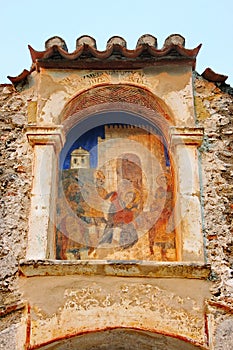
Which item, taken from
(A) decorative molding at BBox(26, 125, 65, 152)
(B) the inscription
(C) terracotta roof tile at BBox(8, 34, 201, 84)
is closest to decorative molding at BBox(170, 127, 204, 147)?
(B) the inscription

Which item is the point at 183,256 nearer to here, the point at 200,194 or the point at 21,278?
the point at 200,194

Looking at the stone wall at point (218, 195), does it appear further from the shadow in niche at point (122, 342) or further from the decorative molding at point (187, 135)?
the shadow in niche at point (122, 342)

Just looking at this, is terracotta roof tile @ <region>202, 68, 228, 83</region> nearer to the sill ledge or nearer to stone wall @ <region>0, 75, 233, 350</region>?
stone wall @ <region>0, 75, 233, 350</region>

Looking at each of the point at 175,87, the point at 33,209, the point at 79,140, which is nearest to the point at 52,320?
the point at 33,209

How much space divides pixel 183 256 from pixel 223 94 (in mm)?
2012

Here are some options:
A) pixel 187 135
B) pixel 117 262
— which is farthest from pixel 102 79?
pixel 117 262

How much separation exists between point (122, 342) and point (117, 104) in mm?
2582

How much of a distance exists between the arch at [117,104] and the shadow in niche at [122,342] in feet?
7.22

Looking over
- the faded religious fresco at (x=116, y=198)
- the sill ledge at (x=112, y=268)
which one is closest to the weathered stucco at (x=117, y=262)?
the sill ledge at (x=112, y=268)

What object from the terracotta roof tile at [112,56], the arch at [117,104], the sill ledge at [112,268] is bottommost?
the sill ledge at [112,268]

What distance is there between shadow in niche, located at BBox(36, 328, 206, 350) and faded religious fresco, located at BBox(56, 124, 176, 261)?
827mm

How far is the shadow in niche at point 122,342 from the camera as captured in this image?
5238mm

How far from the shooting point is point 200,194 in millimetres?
5934

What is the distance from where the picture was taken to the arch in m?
6.51
